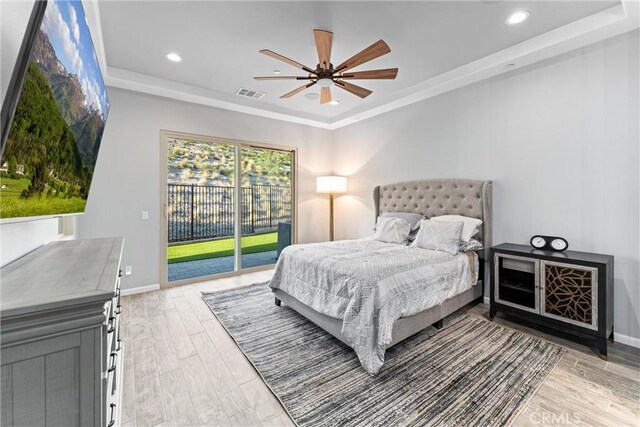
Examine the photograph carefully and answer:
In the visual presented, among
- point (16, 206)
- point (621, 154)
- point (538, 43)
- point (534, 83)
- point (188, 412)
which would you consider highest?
point (538, 43)

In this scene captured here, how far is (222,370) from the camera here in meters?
2.15

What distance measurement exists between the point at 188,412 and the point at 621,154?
4.18m

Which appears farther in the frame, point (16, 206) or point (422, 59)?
point (422, 59)

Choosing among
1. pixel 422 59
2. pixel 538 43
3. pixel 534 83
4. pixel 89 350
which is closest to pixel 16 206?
pixel 89 350

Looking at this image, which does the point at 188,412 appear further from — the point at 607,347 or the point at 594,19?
the point at 594,19

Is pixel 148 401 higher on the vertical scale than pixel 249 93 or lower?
lower

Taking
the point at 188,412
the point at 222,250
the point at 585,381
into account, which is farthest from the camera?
the point at 222,250

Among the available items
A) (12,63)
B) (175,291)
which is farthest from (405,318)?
(175,291)

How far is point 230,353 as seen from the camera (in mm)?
2379

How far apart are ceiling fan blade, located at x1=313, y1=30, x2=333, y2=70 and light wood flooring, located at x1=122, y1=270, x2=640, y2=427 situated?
2.78 meters

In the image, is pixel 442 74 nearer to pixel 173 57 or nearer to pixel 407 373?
pixel 173 57

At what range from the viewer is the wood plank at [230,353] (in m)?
2.09

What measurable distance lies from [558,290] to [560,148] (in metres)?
1.49

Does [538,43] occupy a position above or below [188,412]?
above
